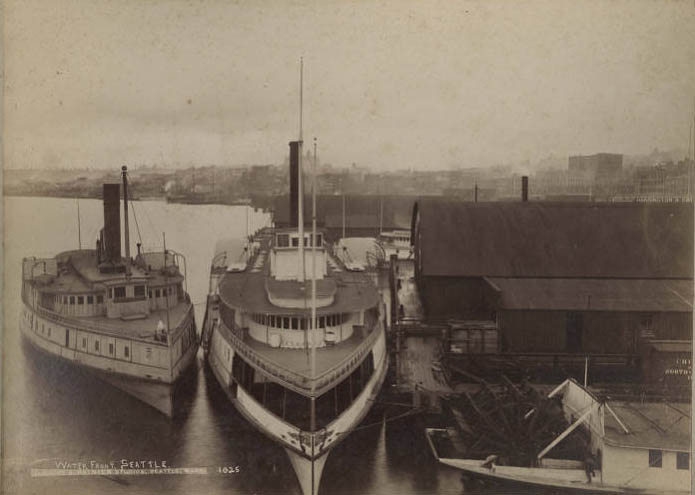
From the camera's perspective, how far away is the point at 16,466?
426 cm

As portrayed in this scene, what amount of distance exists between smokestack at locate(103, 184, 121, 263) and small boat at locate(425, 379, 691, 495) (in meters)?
2.93

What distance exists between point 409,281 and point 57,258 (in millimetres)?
2913

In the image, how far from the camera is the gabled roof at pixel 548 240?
14.4 feet

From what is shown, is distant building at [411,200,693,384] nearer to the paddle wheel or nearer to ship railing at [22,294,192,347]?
the paddle wheel

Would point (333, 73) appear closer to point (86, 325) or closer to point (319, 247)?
point (319, 247)

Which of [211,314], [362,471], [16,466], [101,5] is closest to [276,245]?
[211,314]

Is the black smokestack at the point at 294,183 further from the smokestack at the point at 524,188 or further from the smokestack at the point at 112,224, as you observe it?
the smokestack at the point at 524,188

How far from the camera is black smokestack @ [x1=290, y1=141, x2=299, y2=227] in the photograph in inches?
168

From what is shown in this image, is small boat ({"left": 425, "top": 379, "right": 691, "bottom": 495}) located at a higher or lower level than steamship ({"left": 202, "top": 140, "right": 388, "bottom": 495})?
lower

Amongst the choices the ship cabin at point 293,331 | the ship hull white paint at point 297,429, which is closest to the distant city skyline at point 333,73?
the ship cabin at point 293,331

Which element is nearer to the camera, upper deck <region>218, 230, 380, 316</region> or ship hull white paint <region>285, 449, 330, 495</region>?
ship hull white paint <region>285, 449, 330, 495</region>

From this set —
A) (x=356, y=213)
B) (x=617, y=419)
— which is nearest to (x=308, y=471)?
(x=356, y=213)

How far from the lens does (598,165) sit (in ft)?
14.4

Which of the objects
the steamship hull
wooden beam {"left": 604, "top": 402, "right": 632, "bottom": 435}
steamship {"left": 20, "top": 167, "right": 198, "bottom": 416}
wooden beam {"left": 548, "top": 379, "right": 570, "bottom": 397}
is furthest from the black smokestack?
wooden beam {"left": 604, "top": 402, "right": 632, "bottom": 435}
